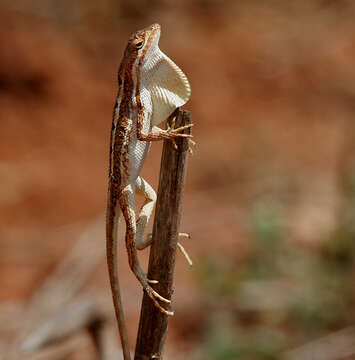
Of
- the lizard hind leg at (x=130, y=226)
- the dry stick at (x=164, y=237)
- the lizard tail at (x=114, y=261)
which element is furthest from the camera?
the lizard hind leg at (x=130, y=226)

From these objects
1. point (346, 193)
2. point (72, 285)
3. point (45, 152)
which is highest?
point (45, 152)

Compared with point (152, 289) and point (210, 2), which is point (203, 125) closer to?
point (210, 2)

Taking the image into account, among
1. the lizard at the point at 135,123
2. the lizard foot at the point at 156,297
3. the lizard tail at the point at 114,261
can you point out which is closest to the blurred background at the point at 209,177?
the lizard tail at the point at 114,261

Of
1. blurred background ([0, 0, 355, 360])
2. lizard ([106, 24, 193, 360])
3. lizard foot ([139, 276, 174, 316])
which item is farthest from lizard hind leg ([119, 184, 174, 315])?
blurred background ([0, 0, 355, 360])

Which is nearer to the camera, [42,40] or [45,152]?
[45,152]

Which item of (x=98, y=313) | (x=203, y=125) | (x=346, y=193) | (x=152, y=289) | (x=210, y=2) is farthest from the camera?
(x=210, y=2)

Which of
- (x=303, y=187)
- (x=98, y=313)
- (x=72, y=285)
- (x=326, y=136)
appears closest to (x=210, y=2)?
(x=326, y=136)

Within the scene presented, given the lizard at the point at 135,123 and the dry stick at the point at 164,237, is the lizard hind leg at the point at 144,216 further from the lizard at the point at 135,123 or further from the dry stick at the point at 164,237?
the dry stick at the point at 164,237
